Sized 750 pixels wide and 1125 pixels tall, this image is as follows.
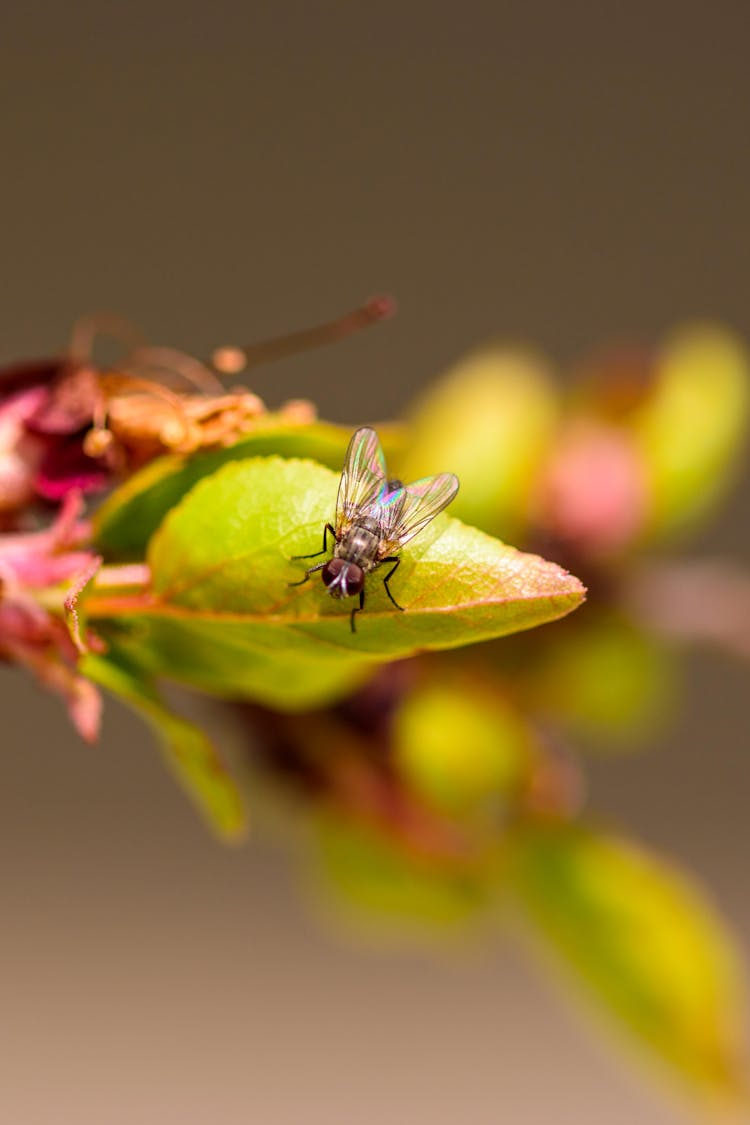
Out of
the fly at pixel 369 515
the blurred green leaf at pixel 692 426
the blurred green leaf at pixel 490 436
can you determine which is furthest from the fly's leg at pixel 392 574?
the blurred green leaf at pixel 692 426

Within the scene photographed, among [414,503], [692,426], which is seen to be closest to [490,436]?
[692,426]

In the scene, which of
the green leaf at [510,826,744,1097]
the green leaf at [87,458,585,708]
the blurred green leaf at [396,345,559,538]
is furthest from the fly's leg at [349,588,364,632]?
the green leaf at [510,826,744,1097]

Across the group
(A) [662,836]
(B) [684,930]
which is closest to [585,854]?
(B) [684,930]

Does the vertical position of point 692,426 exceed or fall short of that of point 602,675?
it exceeds it

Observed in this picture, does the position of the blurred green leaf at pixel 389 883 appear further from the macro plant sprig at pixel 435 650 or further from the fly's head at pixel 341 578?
the fly's head at pixel 341 578

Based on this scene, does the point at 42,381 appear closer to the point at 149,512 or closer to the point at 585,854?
the point at 149,512

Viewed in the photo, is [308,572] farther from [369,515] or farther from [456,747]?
[456,747]
